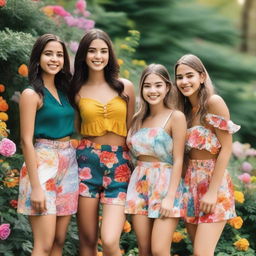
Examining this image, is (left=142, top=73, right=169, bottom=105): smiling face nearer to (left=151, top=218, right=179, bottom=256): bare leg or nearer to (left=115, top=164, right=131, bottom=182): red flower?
(left=115, top=164, right=131, bottom=182): red flower

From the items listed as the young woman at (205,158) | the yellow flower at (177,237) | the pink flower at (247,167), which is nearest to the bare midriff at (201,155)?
the young woman at (205,158)

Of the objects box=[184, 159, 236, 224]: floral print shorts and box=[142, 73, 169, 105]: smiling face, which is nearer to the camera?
box=[184, 159, 236, 224]: floral print shorts

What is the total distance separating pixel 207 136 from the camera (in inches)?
148

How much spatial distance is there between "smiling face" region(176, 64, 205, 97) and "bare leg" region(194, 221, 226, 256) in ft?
3.01

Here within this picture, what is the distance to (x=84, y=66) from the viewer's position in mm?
4176

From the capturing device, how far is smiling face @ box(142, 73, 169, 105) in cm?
388

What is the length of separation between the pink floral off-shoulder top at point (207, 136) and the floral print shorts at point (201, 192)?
0.11m

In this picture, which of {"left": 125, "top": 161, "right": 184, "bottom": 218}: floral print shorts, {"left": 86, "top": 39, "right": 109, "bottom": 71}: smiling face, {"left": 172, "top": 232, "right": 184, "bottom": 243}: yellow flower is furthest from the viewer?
Result: {"left": 172, "top": 232, "right": 184, "bottom": 243}: yellow flower

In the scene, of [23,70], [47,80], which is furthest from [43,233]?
[23,70]

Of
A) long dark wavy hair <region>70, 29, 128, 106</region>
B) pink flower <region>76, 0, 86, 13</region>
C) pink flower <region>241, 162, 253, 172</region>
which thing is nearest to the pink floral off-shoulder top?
long dark wavy hair <region>70, 29, 128, 106</region>

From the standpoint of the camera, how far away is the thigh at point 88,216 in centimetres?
395

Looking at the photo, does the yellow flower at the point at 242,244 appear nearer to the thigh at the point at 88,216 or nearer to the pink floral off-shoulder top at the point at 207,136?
the pink floral off-shoulder top at the point at 207,136

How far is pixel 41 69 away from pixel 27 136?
1.86 ft

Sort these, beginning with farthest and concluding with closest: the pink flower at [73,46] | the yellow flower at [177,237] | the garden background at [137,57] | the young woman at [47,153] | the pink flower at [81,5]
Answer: the pink flower at [81,5], the pink flower at [73,46], the yellow flower at [177,237], the garden background at [137,57], the young woman at [47,153]
